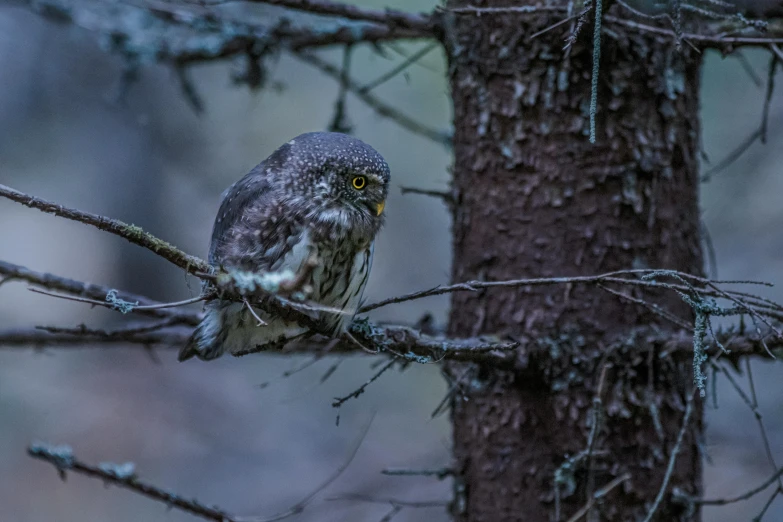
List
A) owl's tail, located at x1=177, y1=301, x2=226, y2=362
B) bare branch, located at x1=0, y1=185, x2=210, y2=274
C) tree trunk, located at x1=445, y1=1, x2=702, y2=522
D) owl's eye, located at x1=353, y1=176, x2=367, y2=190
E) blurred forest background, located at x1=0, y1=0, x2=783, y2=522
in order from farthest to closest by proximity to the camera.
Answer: blurred forest background, located at x1=0, y1=0, x2=783, y2=522, owl's tail, located at x1=177, y1=301, x2=226, y2=362, owl's eye, located at x1=353, y1=176, x2=367, y2=190, tree trunk, located at x1=445, y1=1, x2=702, y2=522, bare branch, located at x1=0, y1=185, x2=210, y2=274

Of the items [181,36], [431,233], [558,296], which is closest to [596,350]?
[558,296]

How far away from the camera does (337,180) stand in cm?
299

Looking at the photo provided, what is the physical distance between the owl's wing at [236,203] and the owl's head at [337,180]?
120mm

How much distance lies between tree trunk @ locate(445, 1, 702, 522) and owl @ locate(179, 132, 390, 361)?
1.58ft

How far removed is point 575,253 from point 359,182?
0.86 meters

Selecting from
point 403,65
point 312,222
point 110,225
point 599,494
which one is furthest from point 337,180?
point 599,494

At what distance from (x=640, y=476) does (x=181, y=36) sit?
3.21 metres

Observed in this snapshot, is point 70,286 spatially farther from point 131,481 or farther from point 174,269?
point 174,269

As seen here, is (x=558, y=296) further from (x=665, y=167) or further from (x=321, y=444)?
(x=321, y=444)

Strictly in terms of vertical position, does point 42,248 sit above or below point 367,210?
above

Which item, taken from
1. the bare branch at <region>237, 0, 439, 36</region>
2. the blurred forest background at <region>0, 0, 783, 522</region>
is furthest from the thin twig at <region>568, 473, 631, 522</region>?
the blurred forest background at <region>0, 0, 783, 522</region>

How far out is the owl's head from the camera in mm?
2955

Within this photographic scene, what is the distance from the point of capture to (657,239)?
9.78 feet

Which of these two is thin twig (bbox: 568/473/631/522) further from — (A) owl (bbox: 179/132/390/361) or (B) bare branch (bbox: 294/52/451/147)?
(B) bare branch (bbox: 294/52/451/147)
